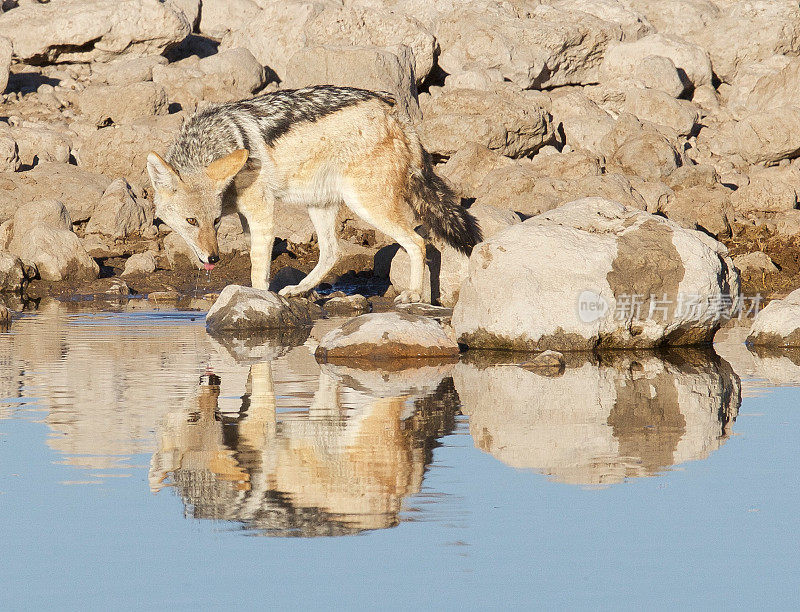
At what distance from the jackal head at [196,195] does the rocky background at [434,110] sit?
9.20 feet

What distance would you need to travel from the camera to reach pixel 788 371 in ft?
30.2

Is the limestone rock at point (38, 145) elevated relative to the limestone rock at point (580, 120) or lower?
lower

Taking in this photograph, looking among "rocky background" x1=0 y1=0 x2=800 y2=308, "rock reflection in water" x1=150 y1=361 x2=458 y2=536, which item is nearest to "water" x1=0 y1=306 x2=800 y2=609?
"rock reflection in water" x1=150 y1=361 x2=458 y2=536

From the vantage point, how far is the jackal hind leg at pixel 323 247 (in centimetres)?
1337

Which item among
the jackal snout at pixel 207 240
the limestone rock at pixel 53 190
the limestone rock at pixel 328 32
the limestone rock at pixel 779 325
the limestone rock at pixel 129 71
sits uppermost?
the limestone rock at pixel 328 32

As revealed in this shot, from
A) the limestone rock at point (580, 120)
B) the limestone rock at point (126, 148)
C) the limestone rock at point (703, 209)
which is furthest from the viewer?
the limestone rock at point (580, 120)

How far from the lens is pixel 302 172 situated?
12.4m

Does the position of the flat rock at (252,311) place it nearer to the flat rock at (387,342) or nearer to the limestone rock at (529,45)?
the flat rock at (387,342)

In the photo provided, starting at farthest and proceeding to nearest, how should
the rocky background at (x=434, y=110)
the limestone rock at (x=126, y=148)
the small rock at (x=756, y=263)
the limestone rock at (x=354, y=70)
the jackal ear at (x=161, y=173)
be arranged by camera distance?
the limestone rock at (x=354, y=70)
the limestone rock at (x=126, y=148)
the rocky background at (x=434, y=110)
the small rock at (x=756, y=263)
the jackal ear at (x=161, y=173)

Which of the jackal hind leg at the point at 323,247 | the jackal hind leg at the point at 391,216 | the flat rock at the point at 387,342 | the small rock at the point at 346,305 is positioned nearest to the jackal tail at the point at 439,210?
the jackal hind leg at the point at 391,216

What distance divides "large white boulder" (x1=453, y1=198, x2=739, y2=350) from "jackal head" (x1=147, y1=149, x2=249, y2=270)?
9.19 ft

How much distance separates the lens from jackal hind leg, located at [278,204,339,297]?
13.4 meters

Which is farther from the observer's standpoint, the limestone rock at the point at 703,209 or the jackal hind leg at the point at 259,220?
the limestone rock at the point at 703,209

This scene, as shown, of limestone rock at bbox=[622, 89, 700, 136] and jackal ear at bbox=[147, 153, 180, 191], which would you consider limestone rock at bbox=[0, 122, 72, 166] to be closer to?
jackal ear at bbox=[147, 153, 180, 191]
